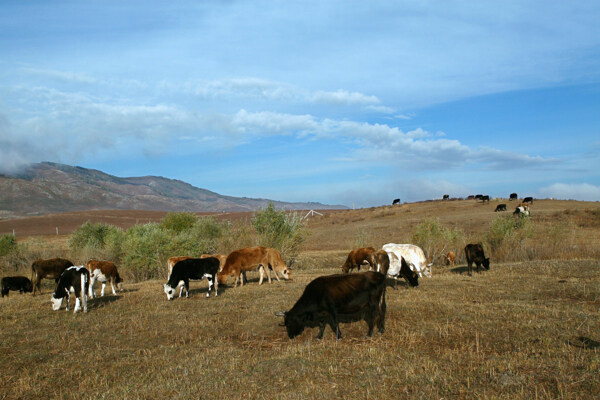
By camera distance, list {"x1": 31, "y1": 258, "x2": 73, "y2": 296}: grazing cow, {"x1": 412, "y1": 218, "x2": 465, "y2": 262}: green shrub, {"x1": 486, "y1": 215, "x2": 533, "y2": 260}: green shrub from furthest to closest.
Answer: {"x1": 412, "y1": 218, "x2": 465, "y2": 262}: green shrub, {"x1": 486, "y1": 215, "x2": 533, "y2": 260}: green shrub, {"x1": 31, "y1": 258, "x2": 73, "y2": 296}: grazing cow

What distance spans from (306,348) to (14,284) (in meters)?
14.8

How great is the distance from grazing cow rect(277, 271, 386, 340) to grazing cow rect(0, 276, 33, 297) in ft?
45.3

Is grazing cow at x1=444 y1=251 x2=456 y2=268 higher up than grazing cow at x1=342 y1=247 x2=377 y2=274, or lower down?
lower down

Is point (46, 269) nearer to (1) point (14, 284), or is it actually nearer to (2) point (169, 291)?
(1) point (14, 284)

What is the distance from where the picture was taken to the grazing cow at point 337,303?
9.61m

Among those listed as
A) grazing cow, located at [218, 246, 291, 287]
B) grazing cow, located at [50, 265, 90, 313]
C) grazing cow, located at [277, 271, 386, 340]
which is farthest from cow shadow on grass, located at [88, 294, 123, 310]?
grazing cow, located at [277, 271, 386, 340]

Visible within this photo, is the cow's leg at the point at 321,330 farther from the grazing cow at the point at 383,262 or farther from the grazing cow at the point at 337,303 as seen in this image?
the grazing cow at the point at 383,262

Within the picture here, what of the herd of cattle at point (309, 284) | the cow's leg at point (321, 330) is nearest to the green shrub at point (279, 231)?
the herd of cattle at point (309, 284)

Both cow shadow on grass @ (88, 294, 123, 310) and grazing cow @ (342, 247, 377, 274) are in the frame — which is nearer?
cow shadow on grass @ (88, 294, 123, 310)

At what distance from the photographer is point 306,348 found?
29.4 ft

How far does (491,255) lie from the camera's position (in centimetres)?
2742

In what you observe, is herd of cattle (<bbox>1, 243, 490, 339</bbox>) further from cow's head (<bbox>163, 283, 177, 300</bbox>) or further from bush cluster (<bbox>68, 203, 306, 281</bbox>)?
bush cluster (<bbox>68, 203, 306, 281</bbox>)

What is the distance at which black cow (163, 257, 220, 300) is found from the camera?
49.8 ft

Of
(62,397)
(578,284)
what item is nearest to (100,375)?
(62,397)
